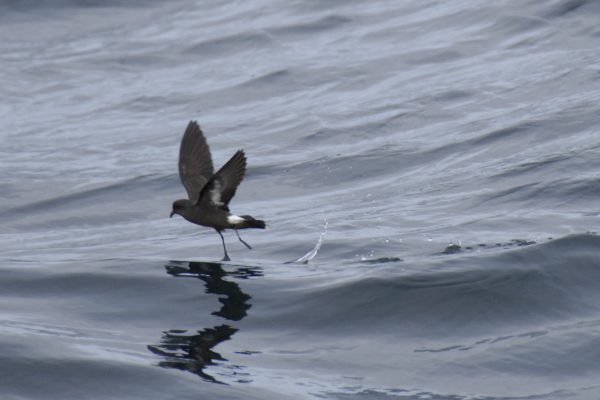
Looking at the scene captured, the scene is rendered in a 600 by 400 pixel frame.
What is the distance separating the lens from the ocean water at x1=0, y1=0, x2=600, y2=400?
7.33 m

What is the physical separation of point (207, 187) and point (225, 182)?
135 mm

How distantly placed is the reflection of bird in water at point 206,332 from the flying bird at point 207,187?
14.1 inches

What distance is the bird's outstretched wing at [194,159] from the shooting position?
9.88 metres

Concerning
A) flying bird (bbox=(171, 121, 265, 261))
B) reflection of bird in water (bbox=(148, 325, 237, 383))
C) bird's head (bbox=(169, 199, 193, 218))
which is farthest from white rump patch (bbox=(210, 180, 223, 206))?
reflection of bird in water (bbox=(148, 325, 237, 383))

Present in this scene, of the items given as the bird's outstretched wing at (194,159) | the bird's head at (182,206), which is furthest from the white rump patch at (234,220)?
the bird's outstretched wing at (194,159)

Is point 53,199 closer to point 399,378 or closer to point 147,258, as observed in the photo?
point 147,258

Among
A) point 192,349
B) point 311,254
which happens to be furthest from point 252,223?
point 192,349

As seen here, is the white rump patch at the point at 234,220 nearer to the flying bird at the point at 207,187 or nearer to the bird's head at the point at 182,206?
the flying bird at the point at 207,187

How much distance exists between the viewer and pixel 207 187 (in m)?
8.93

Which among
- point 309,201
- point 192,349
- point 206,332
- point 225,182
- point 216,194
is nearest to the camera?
point 192,349

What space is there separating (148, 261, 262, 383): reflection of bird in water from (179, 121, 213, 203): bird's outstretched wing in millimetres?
733

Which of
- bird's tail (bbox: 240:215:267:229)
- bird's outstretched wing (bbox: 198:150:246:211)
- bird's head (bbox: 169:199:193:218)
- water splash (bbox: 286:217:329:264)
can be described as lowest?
water splash (bbox: 286:217:329:264)

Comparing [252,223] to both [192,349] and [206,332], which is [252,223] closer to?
[206,332]

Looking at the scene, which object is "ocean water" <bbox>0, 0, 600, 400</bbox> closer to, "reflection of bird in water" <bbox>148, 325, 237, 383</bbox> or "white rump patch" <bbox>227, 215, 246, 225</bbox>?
"reflection of bird in water" <bbox>148, 325, 237, 383</bbox>
